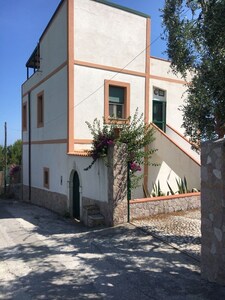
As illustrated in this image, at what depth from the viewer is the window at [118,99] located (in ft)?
47.9

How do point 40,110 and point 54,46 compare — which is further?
point 40,110

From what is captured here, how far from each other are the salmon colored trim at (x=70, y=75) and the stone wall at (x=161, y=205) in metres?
4.86

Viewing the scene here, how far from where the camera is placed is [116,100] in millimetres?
14961

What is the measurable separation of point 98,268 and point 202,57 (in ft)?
16.2

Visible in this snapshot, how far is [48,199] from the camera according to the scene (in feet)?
53.5

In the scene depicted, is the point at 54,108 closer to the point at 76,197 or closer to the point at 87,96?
the point at 87,96

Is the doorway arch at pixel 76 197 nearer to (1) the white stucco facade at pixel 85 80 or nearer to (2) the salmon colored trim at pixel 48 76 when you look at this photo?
(1) the white stucco facade at pixel 85 80

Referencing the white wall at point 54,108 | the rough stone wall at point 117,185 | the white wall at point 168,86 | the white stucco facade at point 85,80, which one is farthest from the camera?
the white wall at point 168,86

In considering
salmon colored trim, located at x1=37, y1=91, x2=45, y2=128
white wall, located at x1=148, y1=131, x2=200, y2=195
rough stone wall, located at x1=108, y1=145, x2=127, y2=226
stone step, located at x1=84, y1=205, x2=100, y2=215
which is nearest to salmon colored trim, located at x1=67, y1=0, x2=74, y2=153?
stone step, located at x1=84, y1=205, x2=100, y2=215

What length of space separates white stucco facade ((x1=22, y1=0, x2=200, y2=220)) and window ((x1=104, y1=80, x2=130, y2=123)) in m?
0.16

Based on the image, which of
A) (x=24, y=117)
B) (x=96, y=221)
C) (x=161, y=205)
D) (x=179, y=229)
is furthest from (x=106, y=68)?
(x=24, y=117)

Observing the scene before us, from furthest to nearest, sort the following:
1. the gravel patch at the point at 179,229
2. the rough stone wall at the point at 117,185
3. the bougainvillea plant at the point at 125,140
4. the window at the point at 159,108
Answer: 1. the window at the point at 159,108
2. the bougainvillea plant at the point at 125,140
3. the rough stone wall at the point at 117,185
4. the gravel patch at the point at 179,229

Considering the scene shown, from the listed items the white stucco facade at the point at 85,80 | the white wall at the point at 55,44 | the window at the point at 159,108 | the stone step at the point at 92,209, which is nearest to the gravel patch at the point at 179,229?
the stone step at the point at 92,209

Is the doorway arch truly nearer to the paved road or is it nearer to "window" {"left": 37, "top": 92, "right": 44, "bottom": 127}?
the paved road
